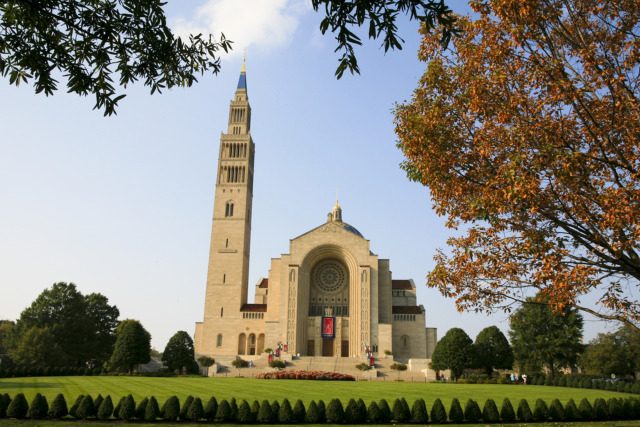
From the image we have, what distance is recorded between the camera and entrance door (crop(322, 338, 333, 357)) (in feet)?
174

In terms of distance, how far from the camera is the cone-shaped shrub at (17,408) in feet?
50.0

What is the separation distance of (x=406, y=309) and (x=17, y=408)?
44524mm

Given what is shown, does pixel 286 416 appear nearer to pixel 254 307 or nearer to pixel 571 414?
pixel 571 414

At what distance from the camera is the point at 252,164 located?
2484 inches

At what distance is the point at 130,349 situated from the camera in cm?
4197

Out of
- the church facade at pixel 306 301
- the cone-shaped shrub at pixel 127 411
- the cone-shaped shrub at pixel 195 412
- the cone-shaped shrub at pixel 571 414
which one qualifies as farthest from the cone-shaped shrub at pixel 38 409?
the church facade at pixel 306 301

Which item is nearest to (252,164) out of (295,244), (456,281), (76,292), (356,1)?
(295,244)

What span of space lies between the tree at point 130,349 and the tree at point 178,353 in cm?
185

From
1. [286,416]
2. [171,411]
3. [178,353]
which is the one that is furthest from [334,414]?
[178,353]

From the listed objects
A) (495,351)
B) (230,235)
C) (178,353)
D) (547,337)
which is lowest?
(178,353)

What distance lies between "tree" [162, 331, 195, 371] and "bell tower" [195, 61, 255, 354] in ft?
27.0

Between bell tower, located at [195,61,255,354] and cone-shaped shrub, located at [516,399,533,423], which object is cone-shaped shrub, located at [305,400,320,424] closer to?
cone-shaped shrub, located at [516,399,533,423]

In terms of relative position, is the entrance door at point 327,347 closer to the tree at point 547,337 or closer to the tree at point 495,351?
the tree at point 495,351

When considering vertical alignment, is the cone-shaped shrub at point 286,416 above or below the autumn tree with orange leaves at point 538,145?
below
